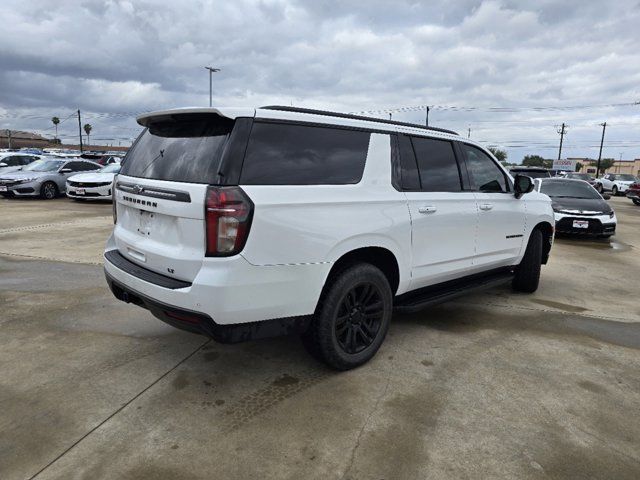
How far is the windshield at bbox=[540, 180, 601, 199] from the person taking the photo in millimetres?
11078

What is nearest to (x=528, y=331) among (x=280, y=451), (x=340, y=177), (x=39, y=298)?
(x=340, y=177)

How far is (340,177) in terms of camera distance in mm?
3242

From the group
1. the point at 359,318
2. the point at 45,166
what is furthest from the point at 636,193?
the point at 45,166

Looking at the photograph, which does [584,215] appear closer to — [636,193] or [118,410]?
[118,410]

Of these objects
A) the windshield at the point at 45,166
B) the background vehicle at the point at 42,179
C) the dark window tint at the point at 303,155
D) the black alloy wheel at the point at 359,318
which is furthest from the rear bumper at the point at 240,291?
the windshield at the point at 45,166

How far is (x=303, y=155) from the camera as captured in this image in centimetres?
Answer: 308

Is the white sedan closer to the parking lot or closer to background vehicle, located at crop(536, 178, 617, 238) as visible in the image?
the parking lot

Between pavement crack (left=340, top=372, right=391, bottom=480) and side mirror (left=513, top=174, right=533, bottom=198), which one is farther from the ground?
side mirror (left=513, top=174, right=533, bottom=198)

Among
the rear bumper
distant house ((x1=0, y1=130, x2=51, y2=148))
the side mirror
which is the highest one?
distant house ((x1=0, y1=130, x2=51, y2=148))

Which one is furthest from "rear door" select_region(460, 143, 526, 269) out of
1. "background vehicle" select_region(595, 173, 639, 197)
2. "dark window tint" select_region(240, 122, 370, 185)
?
"background vehicle" select_region(595, 173, 639, 197)

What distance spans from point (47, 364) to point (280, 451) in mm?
2095

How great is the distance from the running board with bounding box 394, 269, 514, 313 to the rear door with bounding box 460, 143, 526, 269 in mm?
147

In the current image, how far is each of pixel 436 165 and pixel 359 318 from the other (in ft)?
5.16

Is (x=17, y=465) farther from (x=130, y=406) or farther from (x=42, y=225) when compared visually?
(x=42, y=225)
